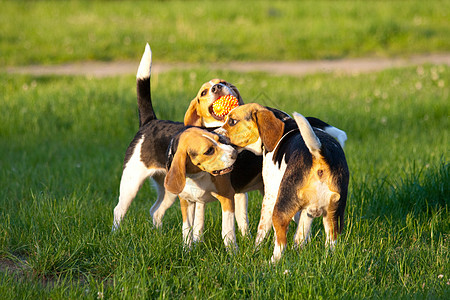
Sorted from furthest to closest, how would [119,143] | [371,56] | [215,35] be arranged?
[215,35] < [371,56] < [119,143]

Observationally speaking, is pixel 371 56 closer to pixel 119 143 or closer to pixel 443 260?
pixel 119 143

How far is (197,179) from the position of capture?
14.0 feet

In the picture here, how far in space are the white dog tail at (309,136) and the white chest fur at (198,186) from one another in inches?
34.0

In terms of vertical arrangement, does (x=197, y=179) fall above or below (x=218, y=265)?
above

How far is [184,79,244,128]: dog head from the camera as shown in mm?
4609

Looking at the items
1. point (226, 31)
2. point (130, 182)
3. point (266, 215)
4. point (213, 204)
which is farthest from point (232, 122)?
point (226, 31)

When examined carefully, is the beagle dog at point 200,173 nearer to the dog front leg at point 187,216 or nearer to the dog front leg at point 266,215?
the dog front leg at point 187,216

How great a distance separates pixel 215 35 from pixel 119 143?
8.70 metres

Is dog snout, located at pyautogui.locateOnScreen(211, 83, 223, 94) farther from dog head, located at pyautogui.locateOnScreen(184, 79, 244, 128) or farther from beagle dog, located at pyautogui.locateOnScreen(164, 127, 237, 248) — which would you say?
beagle dog, located at pyautogui.locateOnScreen(164, 127, 237, 248)

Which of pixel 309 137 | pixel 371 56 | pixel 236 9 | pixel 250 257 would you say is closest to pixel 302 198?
pixel 309 137

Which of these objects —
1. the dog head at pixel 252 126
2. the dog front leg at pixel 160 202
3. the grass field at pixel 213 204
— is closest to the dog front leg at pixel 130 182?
the grass field at pixel 213 204

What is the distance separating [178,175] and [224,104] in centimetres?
81

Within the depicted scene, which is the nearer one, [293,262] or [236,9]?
[293,262]

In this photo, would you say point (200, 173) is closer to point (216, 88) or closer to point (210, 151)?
point (210, 151)
